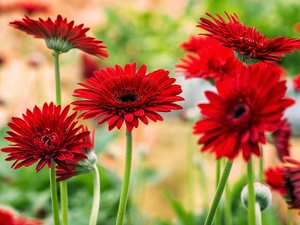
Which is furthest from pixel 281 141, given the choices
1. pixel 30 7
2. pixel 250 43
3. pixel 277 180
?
pixel 30 7

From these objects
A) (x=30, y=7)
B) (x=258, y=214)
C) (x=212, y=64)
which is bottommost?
(x=258, y=214)

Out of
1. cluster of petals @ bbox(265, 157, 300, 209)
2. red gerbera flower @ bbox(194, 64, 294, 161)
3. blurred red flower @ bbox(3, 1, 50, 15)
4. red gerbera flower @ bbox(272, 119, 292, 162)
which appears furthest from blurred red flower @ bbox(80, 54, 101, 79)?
red gerbera flower @ bbox(194, 64, 294, 161)

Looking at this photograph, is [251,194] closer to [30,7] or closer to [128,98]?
[128,98]

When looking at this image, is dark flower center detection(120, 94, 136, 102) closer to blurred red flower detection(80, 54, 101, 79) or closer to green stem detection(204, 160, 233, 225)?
green stem detection(204, 160, 233, 225)

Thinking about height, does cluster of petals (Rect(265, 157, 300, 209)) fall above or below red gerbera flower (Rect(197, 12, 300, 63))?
below

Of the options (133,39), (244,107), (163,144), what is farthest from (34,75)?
(244,107)

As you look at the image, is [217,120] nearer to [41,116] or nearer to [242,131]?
[242,131]
